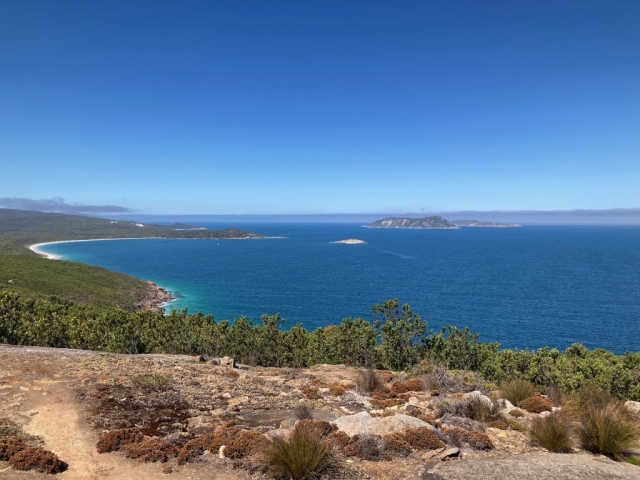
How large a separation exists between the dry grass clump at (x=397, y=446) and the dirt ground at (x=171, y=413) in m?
0.36

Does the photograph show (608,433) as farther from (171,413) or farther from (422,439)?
(171,413)

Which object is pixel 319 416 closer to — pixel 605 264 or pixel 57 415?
pixel 57 415

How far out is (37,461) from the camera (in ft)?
31.8

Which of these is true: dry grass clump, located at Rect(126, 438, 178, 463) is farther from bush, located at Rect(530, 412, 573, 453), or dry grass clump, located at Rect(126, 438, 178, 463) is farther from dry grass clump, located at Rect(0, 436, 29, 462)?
bush, located at Rect(530, 412, 573, 453)

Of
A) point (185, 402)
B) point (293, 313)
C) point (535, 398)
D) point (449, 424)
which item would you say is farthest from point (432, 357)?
point (293, 313)

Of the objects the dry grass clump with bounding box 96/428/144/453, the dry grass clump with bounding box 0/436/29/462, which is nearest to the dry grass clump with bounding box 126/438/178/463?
the dry grass clump with bounding box 96/428/144/453

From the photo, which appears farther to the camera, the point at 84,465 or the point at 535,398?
the point at 535,398

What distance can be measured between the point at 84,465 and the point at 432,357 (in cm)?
3293

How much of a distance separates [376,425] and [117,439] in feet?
27.7

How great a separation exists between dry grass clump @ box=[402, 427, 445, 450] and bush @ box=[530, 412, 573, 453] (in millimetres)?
3271

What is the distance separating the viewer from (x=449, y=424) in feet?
44.1

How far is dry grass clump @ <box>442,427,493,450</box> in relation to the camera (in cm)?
1160

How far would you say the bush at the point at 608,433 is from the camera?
10.9 metres

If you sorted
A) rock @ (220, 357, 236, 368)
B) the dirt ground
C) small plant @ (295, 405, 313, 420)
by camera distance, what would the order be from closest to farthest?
the dirt ground
small plant @ (295, 405, 313, 420)
rock @ (220, 357, 236, 368)
